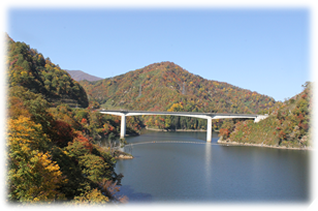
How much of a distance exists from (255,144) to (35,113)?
41.5m

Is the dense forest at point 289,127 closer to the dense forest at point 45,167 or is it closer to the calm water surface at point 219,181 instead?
the calm water surface at point 219,181

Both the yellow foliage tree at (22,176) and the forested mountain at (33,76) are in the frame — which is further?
the forested mountain at (33,76)

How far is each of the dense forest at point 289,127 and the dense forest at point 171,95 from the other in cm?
3351

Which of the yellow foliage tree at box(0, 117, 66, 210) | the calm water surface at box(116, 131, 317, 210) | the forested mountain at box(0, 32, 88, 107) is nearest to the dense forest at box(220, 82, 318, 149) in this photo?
the calm water surface at box(116, 131, 317, 210)

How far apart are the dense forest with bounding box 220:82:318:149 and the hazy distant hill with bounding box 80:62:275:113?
167 feet

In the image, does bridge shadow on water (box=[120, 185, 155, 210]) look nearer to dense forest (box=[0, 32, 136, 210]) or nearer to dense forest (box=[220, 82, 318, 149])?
dense forest (box=[0, 32, 136, 210])

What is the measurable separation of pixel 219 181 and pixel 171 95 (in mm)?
93422

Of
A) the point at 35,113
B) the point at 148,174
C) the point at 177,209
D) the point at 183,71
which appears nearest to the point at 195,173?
the point at 148,174

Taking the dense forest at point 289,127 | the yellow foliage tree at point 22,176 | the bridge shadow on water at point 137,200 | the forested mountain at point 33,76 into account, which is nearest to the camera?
the yellow foliage tree at point 22,176

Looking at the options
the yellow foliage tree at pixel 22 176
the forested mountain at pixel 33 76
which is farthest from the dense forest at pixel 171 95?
the yellow foliage tree at pixel 22 176

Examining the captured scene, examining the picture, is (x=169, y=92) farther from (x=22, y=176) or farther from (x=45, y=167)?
(x=22, y=176)

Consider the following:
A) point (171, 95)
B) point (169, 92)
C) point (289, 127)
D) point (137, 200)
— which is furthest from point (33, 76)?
point (169, 92)

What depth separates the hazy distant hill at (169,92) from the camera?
11938 centimetres

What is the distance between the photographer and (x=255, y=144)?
4984cm
